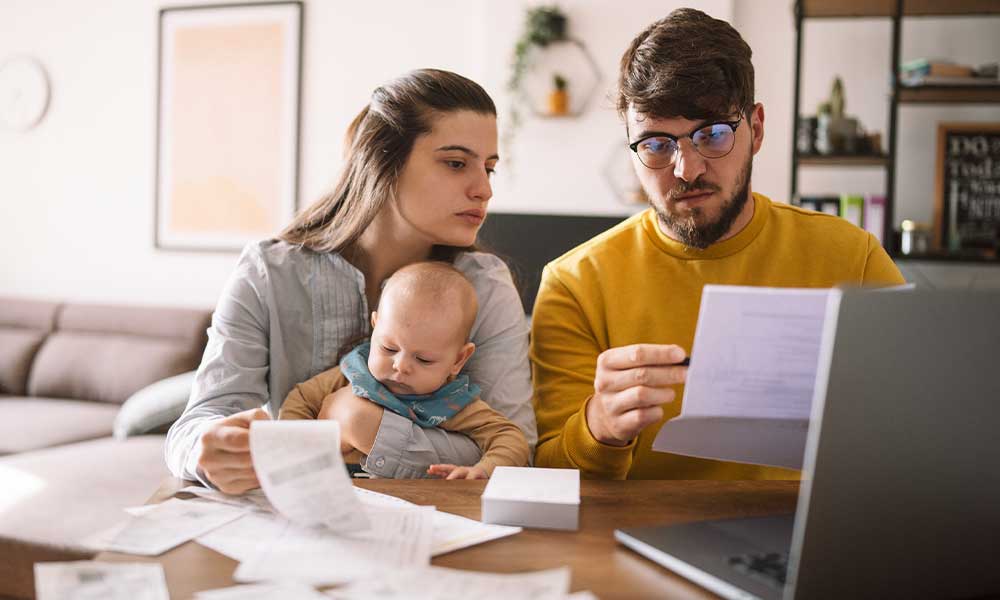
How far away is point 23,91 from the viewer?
4402 millimetres

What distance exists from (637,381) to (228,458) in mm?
485

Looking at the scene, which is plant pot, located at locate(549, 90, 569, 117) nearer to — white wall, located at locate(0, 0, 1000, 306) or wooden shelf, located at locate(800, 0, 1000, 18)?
white wall, located at locate(0, 0, 1000, 306)

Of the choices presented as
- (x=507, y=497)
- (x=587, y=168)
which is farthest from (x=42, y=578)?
(x=587, y=168)

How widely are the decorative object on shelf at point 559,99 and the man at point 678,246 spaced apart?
1.91 m

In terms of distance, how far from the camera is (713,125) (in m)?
1.39

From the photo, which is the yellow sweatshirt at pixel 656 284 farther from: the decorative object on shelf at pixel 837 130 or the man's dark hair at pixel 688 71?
the decorative object on shelf at pixel 837 130

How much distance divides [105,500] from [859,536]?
2.16 m

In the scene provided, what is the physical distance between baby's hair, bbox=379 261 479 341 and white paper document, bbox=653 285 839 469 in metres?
0.60

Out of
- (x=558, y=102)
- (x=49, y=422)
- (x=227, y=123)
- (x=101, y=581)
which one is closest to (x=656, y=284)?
(x=101, y=581)

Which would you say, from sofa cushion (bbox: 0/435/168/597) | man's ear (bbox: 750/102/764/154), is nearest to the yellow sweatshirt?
man's ear (bbox: 750/102/764/154)

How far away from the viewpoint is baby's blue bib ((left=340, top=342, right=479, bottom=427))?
1.33 m

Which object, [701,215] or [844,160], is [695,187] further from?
[844,160]

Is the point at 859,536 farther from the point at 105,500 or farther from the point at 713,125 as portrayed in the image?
the point at 105,500

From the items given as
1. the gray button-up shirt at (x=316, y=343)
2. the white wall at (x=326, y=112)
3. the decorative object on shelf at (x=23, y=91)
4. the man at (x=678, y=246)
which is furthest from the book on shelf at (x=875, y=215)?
the decorative object on shelf at (x=23, y=91)
